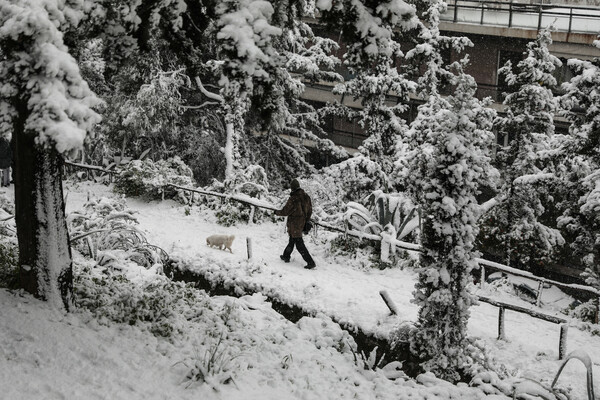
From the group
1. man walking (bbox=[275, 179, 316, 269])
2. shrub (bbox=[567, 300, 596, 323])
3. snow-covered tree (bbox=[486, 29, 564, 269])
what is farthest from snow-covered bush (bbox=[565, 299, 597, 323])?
man walking (bbox=[275, 179, 316, 269])

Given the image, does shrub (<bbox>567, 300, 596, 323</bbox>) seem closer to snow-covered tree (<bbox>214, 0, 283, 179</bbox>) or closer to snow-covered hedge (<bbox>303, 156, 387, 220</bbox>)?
snow-covered hedge (<bbox>303, 156, 387, 220</bbox>)

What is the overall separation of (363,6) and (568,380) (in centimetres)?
514

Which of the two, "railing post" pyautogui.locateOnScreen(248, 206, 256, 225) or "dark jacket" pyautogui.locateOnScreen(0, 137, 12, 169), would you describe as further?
"dark jacket" pyautogui.locateOnScreen(0, 137, 12, 169)

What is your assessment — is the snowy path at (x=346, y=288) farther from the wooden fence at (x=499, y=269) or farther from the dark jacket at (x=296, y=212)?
the dark jacket at (x=296, y=212)

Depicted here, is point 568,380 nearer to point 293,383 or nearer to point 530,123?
point 293,383

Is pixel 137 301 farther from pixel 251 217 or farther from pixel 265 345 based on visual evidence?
pixel 251 217

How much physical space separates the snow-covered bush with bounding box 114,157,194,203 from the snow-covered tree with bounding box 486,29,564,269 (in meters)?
9.49

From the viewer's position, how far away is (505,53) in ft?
68.3

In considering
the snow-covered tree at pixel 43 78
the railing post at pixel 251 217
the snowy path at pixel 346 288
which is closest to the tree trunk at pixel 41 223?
the snow-covered tree at pixel 43 78

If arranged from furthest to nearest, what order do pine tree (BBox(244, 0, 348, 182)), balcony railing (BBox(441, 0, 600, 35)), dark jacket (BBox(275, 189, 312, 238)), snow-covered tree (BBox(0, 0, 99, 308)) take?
1. balcony railing (BBox(441, 0, 600, 35))
2. pine tree (BBox(244, 0, 348, 182))
3. dark jacket (BBox(275, 189, 312, 238))
4. snow-covered tree (BBox(0, 0, 99, 308))

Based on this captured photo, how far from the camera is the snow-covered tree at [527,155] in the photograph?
561 inches

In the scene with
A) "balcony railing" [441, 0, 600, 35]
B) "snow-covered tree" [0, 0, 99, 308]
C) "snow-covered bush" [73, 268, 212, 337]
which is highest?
"balcony railing" [441, 0, 600, 35]

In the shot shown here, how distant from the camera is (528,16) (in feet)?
65.6

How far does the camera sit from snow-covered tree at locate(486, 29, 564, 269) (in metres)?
14.2
